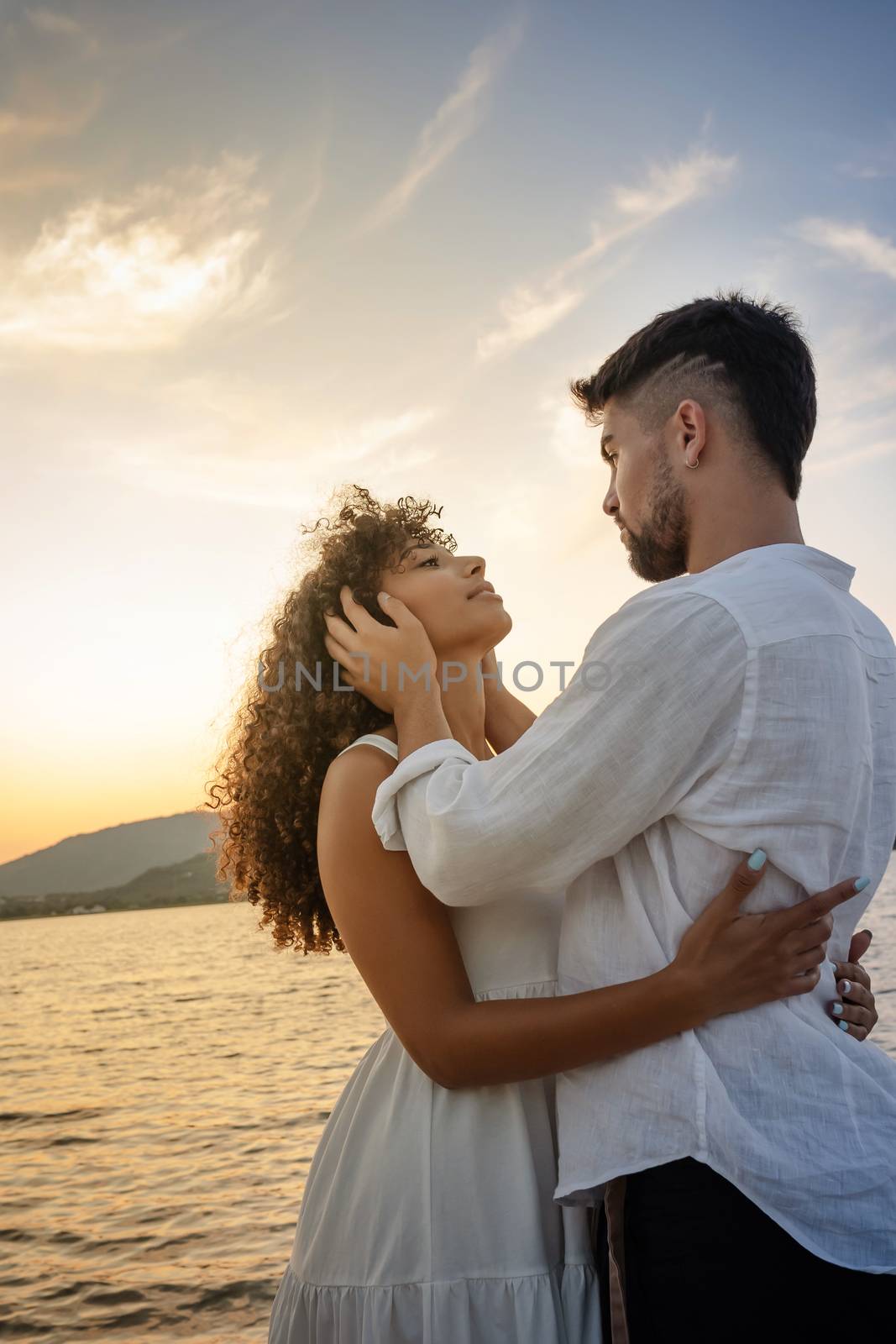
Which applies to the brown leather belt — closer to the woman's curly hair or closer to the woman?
the woman

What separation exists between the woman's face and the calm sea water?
2551 millimetres

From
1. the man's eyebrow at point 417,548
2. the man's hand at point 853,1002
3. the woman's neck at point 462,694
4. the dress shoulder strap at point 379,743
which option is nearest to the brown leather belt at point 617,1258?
the man's hand at point 853,1002

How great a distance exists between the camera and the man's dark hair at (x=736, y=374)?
206cm

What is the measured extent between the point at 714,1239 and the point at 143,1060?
611 inches

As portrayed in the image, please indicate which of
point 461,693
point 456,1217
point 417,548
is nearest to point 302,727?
point 461,693

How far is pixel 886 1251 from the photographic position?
155cm

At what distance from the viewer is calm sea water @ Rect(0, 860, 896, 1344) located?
637 cm

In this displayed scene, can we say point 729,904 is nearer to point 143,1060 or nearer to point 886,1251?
point 886,1251

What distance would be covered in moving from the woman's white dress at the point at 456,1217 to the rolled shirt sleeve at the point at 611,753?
1.97 ft

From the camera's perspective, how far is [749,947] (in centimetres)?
162

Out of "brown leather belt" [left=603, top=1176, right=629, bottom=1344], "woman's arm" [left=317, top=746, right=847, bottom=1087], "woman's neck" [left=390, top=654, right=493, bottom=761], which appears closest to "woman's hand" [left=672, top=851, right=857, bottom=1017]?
"woman's arm" [left=317, top=746, right=847, bottom=1087]

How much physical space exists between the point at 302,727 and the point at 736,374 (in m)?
1.45

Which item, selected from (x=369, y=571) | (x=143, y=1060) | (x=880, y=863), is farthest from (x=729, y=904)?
(x=143, y=1060)

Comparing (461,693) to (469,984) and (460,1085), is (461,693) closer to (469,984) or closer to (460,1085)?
(469,984)
